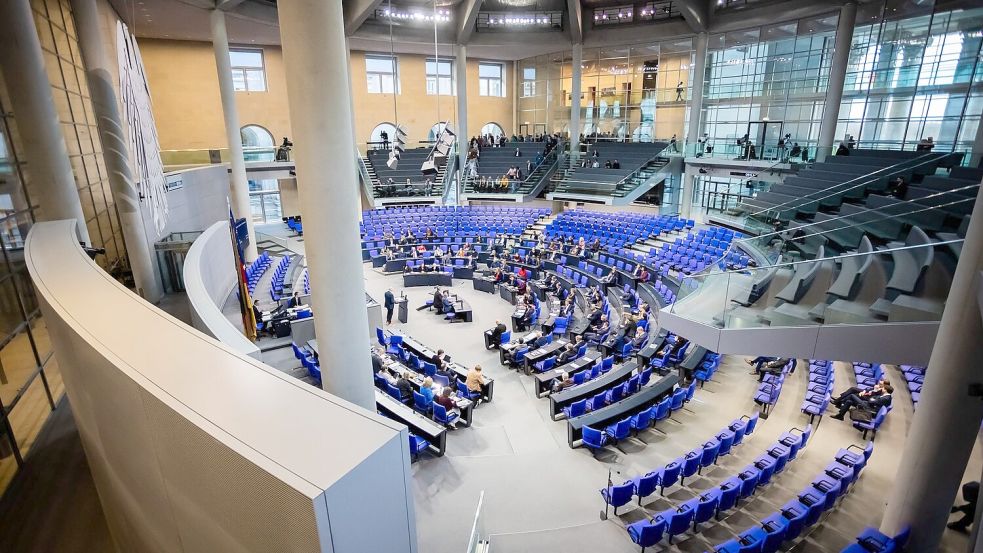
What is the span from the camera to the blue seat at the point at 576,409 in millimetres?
9664

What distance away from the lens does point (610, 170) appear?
84.8 feet

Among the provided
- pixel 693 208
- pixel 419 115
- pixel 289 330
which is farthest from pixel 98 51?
pixel 693 208

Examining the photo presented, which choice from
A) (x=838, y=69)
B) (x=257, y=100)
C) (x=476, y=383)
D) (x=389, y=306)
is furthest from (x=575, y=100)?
(x=476, y=383)

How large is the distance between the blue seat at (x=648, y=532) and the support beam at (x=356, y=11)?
2226 cm

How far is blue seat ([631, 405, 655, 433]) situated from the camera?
9148mm

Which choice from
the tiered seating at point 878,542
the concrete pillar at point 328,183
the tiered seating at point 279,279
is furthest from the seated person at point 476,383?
the tiered seating at point 279,279

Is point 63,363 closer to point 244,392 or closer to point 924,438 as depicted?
point 244,392

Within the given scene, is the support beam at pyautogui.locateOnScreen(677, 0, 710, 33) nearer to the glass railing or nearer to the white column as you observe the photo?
the glass railing

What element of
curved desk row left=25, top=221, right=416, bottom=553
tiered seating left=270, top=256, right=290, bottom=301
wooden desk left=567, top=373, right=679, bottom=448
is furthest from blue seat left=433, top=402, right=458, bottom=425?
tiered seating left=270, top=256, right=290, bottom=301

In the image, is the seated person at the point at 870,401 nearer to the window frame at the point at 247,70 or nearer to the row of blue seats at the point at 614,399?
the row of blue seats at the point at 614,399

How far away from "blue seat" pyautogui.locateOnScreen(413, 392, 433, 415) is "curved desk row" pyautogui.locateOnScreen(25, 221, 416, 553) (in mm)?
5415

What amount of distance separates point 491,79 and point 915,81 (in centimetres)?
2481

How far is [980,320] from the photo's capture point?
211 inches

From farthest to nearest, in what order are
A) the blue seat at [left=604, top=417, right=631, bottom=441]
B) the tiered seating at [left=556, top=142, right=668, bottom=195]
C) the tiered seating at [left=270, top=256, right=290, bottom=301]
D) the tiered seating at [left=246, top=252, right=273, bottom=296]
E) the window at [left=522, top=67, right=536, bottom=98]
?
the window at [left=522, top=67, right=536, bottom=98] < the tiered seating at [left=556, top=142, right=668, bottom=195] < the tiered seating at [left=246, top=252, right=273, bottom=296] < the tiered seating at [left=270, top=256, right=290, bottom=301] < the blue seat at [left=604, top=417, right=631, bottom=441]
